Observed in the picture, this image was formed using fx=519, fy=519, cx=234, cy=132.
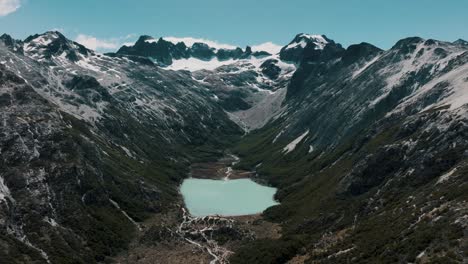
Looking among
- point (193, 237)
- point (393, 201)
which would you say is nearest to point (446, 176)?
point (393, 201)

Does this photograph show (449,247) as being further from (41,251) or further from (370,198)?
(41,251)

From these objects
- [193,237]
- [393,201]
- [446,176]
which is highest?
[193,237]

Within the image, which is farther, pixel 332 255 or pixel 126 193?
pixel 126 193

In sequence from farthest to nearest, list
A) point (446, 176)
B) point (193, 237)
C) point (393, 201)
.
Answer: point (193, 237) → point (393, 201) → point (446, 176)

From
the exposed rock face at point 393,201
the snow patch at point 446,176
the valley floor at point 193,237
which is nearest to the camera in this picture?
the exposed rock face at point 393,201

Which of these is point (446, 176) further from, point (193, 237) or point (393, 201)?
point (193, 237)

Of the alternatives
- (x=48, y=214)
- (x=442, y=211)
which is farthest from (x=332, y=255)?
(x=48, y=214)

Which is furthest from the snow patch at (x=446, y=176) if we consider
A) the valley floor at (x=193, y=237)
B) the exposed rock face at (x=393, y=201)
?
the valley floor at (x=193, y=237)

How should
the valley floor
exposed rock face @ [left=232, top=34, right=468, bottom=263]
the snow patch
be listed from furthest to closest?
1. the valley floor
2. the snow patch
3. exposed rock face @ [left=232, top=34, right=468, bottom=263]

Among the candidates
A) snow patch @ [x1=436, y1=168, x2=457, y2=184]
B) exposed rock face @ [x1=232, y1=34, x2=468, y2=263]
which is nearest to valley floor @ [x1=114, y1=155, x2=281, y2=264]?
exposed rock face @ [x1=232, y1=34, x2=468, y2=263]

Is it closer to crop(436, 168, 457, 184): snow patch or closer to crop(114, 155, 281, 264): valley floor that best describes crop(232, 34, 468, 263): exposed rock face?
crop(436, 168, 457, 184): snow patch

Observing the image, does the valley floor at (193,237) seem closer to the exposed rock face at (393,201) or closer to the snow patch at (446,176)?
the exposed rock face at (393,201)
